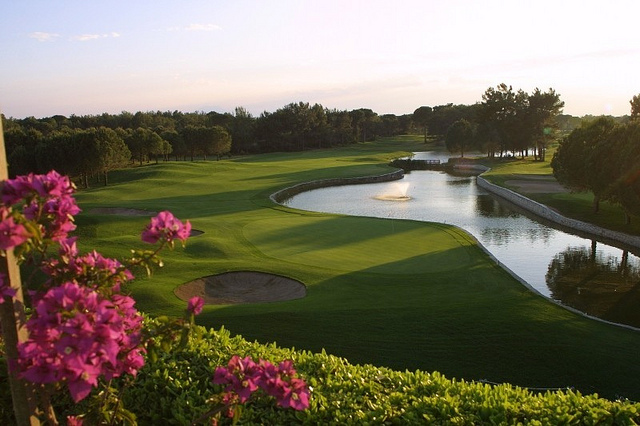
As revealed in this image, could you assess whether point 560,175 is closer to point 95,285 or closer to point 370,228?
point 370,228

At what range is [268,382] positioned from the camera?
347cm

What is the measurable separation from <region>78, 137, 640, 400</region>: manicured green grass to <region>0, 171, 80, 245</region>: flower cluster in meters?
9.76

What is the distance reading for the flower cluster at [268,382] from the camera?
345 cm

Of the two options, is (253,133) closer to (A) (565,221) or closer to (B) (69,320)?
(A) (565,221)

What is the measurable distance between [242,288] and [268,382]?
1571 cm

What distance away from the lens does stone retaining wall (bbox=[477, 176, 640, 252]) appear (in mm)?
30141

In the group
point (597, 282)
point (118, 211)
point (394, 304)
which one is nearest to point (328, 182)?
point (118, 211)

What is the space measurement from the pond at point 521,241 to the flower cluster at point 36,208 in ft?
61.7

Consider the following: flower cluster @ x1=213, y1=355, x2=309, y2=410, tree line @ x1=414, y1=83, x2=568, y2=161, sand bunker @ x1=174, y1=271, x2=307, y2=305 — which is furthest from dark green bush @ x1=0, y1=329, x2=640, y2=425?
tree line @ x1=414, y1=83, x2=568, y2=161

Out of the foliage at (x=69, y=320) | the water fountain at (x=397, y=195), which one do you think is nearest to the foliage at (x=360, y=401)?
the foliage at (x=69, y=320)

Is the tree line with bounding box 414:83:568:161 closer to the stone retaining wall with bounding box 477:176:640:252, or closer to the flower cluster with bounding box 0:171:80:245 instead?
the stone retaining wall with bounding box 477:176:640:252

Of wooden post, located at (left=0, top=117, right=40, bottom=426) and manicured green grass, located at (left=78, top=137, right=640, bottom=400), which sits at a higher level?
wooden post, located at (left=0, top=117, right=40, bottom=426)

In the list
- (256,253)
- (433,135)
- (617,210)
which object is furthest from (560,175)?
(433,135)

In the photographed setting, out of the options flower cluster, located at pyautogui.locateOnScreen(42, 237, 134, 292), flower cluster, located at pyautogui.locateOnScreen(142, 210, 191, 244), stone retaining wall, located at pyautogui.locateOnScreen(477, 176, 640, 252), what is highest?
flower cluster, located at pyautogui.locateOnScreen(142, 210, 191, 244)
